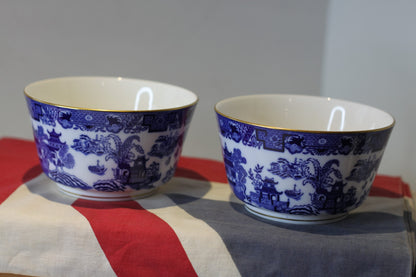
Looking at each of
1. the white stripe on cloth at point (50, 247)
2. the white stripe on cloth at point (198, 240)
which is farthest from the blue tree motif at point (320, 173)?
the white stripe on cloth at point (50, 247)

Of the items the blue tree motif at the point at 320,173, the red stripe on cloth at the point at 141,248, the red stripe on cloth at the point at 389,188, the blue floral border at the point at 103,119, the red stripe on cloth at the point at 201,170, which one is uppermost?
the blue floral border at the point at 103,119

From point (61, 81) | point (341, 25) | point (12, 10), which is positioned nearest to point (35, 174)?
point (61, 81)

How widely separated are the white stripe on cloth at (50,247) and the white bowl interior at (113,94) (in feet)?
0.70

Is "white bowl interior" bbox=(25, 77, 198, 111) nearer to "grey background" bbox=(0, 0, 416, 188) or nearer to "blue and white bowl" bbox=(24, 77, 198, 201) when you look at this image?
"blue and white bowl" bbox=(24, 77, 198, 201)

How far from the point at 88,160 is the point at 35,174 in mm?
162

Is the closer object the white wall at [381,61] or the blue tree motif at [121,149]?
the blue tree motif at [121,149]

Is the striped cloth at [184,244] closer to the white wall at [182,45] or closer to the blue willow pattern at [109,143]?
the blue willow pattern at [109,143]

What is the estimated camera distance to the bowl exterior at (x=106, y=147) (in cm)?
60

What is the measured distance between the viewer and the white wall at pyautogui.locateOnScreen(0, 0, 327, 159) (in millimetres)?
926

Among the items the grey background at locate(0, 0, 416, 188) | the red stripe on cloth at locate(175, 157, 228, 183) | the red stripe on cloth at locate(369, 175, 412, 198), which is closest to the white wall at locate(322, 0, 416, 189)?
the grey background at locate(0, 0, 416, 188)

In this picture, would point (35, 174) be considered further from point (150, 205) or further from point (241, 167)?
point (241, 167)

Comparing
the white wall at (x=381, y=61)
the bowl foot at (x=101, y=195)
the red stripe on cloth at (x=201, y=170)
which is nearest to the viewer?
the bowl foot at (x=101, y=195)

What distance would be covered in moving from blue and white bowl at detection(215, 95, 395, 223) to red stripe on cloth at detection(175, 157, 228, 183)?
0.14 m

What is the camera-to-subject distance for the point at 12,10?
3.28ft
